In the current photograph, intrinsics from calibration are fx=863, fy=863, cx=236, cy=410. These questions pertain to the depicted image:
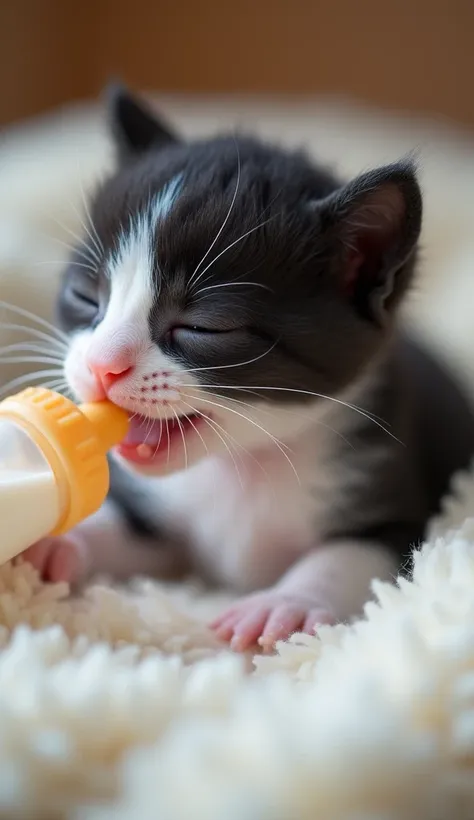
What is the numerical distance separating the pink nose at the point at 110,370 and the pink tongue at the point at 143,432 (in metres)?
0.06

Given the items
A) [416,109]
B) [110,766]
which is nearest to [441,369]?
[110,766]

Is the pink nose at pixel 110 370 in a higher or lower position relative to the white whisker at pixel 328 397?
lower

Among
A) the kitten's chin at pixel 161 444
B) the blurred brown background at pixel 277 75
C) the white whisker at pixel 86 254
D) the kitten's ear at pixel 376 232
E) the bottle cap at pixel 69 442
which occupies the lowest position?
the bottle cap at pixel 69 442

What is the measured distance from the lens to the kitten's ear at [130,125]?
117 centimetres

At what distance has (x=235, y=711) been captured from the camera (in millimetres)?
613

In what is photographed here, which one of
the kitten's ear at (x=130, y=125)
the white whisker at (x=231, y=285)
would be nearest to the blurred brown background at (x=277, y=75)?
the kitten's ear at (x=130, y=125)

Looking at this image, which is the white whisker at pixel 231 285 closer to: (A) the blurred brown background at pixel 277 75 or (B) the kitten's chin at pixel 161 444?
(B) the kitten's chin at pixel 161 444

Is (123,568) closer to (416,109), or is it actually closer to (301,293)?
(301,293)

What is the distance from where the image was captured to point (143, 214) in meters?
0.90

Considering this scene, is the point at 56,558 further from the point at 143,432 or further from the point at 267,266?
the point at 267,266

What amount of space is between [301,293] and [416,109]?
7.31ft

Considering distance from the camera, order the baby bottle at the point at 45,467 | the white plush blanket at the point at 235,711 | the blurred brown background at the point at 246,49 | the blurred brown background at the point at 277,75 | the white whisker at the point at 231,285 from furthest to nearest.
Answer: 1. the blurred brown background at the point at 246,49
2. the blurred brown background at the point at 277,75
3. the white whisker at the point at 231,285
4. the baby bottle at the point at 45,467
5. the white plush blanket at the point at 235,711

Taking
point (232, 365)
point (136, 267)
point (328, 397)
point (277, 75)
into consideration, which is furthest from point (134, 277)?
point (277, 75)

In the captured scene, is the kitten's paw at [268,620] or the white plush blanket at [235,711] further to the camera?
the kitten's paw at [268,620]
